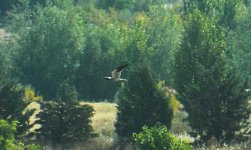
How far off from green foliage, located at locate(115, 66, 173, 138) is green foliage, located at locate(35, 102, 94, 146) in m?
2.07

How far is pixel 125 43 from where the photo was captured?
292ft

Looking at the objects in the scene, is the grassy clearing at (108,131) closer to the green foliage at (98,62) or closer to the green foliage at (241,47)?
the green foliage at (241,47)

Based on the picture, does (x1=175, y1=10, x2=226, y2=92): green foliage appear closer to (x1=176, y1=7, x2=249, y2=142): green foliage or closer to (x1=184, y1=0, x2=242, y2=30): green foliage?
(x1=176, y1=7, x2=249, y2=142): green foliage

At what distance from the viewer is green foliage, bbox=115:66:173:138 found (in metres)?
43.5

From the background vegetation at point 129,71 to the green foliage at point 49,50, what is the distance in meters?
0.13

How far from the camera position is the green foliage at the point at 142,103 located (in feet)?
143

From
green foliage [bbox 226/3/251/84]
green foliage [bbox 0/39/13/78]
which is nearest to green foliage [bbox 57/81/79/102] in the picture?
green foliage [bbox 226/3/251/84]

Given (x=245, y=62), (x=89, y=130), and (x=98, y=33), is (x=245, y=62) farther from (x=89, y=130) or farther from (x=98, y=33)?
(x=89, y=130)

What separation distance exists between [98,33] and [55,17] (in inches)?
237

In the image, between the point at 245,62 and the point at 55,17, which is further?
the point at 55,17

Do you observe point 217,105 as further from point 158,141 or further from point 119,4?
point 119,4

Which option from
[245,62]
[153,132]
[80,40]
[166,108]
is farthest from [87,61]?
[153,132]

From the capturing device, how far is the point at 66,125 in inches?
1704

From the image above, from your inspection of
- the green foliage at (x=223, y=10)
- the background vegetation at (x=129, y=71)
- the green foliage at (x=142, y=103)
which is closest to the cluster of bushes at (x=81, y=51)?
the background vegetation at (x=129, y=71)
